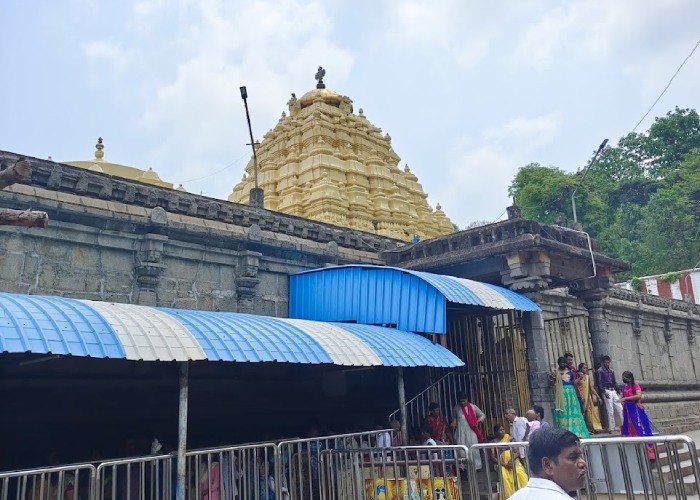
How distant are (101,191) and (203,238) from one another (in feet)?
5.76

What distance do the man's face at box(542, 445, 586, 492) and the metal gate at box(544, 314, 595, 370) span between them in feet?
40.7

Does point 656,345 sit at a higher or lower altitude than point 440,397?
higher

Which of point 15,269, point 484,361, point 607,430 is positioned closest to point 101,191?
point 15,269

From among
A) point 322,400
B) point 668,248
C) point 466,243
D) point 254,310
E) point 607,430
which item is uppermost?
point 668,248

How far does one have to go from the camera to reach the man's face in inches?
106

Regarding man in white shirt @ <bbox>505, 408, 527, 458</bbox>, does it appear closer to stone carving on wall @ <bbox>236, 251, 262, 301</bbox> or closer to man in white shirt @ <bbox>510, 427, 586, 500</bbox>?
stone carving on wall @ <bbox>236, 251, 262, 301</bbox>

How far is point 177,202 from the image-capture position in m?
9.80

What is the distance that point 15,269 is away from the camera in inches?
313

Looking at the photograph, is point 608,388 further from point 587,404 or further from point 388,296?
point 388,296

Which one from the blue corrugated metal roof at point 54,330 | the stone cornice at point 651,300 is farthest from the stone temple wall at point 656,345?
the blue corrugated metal roof at point 54,330

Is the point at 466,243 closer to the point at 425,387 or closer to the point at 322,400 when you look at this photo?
the point at 425,387

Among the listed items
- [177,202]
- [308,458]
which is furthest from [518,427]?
[177,202]

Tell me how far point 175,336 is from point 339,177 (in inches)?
567

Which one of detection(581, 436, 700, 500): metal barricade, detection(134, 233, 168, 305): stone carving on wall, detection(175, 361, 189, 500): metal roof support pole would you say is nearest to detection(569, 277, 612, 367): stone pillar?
detection(581, 436, 700, 500): metal barricade
